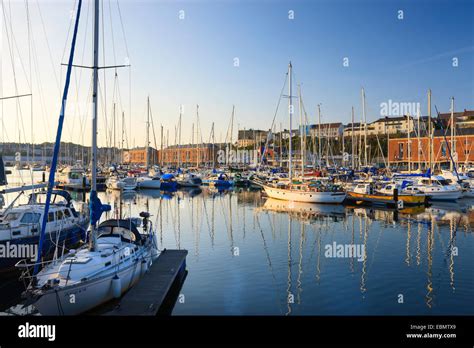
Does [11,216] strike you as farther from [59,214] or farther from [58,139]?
[58,139]

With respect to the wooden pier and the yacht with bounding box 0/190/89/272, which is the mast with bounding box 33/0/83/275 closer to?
the yacht with bounding box 0/190/89/272

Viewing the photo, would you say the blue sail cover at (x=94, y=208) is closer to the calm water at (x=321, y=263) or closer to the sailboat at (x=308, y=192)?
the calm water at (x=321, y=263)

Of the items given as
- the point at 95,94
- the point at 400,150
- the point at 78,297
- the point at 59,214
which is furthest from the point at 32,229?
the point at 400,150

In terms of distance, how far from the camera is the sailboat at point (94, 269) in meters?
13.0

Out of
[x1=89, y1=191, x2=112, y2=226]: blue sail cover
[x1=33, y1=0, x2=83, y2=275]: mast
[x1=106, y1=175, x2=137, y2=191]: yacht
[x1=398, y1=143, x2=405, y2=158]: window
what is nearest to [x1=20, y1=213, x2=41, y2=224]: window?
[x1=33, y1=0, x2=83, y2=275]: mast

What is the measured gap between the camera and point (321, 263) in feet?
72.0

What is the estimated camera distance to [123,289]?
15.4m

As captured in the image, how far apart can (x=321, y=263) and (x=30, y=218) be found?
14715 mm

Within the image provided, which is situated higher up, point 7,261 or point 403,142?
point 403,142

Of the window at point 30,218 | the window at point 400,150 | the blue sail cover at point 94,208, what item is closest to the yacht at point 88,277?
the blue sail cover at point 94,208
